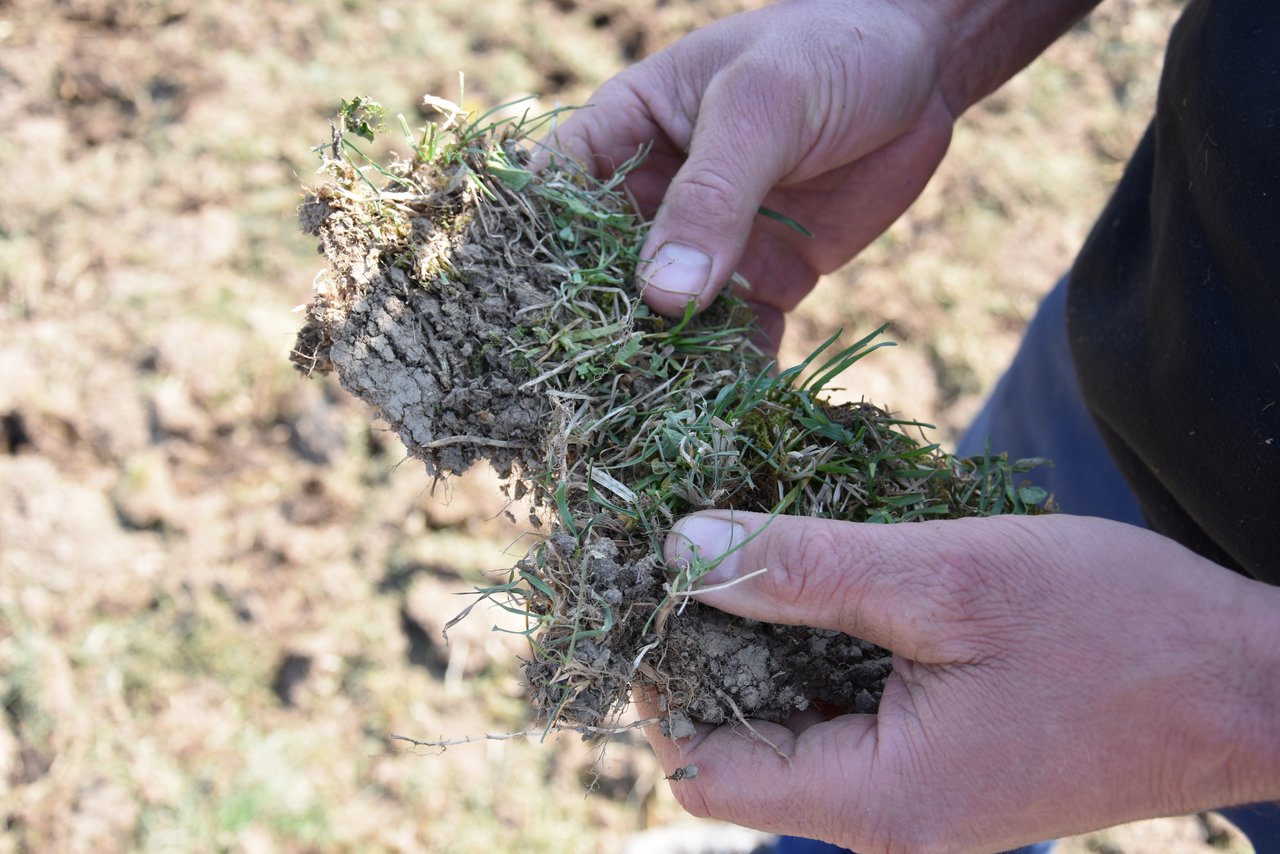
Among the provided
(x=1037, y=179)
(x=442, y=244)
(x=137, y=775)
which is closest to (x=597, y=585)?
(x=442, y=244)

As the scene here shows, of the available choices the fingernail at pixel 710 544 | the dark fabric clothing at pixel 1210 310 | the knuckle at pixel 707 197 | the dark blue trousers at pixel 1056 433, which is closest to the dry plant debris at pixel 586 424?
the fingernail at pixel 710 544

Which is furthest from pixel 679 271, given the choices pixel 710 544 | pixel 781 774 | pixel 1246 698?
pixel 1246 698

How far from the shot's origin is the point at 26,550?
3039 mm

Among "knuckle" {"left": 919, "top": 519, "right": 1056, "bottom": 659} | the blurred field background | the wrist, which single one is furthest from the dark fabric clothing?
the blurred field background

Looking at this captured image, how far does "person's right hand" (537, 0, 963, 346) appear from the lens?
1.70 meters

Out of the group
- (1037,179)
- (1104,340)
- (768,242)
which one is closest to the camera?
(1104,340)

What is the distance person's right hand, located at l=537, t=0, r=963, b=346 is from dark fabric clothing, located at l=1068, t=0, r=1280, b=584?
0.51 m

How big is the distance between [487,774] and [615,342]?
193cm

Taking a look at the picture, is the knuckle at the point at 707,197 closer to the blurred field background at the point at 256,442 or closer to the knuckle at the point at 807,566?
the knuckle at the point at 807,566

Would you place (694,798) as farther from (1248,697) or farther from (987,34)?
(987,34)

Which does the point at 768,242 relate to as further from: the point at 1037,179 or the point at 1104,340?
the point at 1037,179

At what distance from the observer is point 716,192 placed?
5.61 ft

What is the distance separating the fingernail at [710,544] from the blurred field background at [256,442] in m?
1.45

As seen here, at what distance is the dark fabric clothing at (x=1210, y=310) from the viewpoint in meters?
1.37
